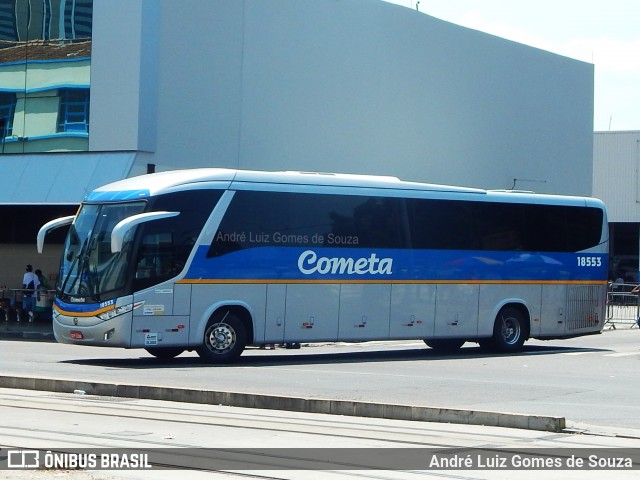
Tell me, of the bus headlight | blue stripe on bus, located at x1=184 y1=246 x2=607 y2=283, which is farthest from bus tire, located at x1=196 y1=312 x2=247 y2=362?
the bus headlight

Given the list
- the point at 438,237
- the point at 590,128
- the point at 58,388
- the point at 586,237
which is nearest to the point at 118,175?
the point at 438,237

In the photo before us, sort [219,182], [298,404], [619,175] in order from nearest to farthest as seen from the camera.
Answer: [298,404]
[219,182]
[619,175]

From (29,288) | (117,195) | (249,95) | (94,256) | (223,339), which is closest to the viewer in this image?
(94,256)

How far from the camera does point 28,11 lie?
113ft

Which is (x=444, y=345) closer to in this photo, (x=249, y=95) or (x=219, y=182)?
(x=219, y=182)

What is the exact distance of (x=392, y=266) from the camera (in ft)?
77.6

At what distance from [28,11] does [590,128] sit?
89.8 ft

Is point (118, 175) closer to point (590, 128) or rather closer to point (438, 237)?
point (438, 237)

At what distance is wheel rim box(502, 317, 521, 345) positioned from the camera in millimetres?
25703

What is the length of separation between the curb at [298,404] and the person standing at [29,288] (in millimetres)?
19588

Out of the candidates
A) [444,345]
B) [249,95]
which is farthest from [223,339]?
[249,95]

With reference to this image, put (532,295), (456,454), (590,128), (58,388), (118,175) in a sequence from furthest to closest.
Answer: (590,128)
(118,175)
(532,295)
(58,388)
(456,454)

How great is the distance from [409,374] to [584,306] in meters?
8.87

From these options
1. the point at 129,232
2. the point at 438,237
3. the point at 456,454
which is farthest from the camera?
the point at 438,237
